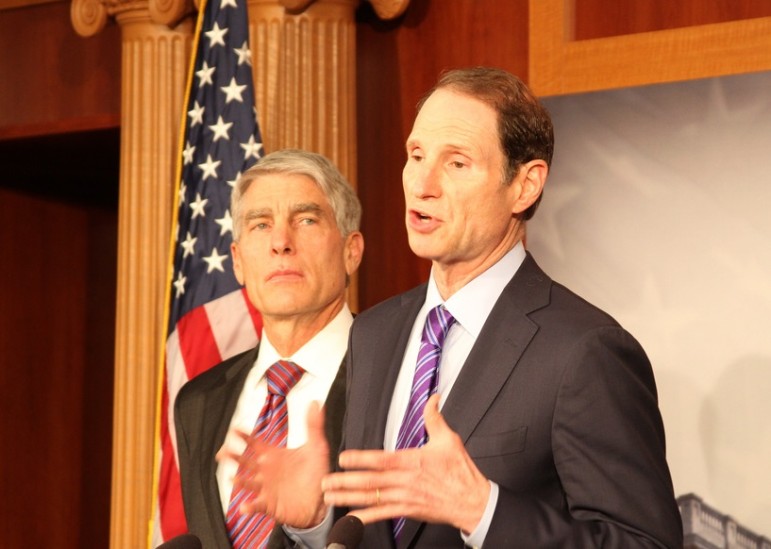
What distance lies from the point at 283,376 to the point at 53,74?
2.56 meters

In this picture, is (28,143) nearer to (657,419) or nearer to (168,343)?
(168,343)

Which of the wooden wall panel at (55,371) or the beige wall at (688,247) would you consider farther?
the wooden wall panel at (55,371)

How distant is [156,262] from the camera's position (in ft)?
14.4

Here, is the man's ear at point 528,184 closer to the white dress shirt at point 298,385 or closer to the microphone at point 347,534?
the microphone at point 347,534

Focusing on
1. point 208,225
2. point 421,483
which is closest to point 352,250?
point 208,225

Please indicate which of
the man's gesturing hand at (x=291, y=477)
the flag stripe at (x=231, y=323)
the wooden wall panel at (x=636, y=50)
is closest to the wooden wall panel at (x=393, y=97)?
the wooden wall panel at (x=636, y=50)

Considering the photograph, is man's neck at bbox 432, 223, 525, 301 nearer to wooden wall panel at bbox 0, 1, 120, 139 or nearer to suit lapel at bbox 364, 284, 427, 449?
suit lapel at bbox 364, 284, 427, 449

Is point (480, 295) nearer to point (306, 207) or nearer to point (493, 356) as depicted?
point (493, 356)

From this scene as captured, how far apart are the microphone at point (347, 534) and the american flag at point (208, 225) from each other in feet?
6.34

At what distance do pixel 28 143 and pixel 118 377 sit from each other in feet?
4.41

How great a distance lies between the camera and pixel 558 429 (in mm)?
1913

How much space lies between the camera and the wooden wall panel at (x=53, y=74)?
498 centimetres

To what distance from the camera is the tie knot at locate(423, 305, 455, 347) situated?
2.18 metres

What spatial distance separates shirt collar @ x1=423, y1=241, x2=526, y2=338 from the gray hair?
1.07 metres
